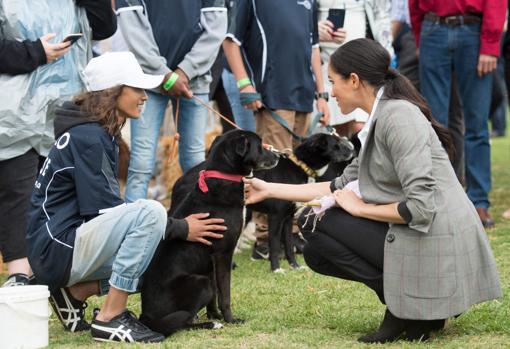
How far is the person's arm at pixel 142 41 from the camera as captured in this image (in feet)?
19.7

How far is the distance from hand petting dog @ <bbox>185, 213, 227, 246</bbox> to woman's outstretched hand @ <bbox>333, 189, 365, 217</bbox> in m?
0.65

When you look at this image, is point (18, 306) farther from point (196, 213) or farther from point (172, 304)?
point (196, 213)

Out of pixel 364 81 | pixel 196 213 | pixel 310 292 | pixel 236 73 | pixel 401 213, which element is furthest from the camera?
pixel 236 73

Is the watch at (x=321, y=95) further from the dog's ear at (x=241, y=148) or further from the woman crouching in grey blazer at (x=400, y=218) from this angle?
the woman crouching in grey blazer at (x=400, y=218)

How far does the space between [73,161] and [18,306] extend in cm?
71

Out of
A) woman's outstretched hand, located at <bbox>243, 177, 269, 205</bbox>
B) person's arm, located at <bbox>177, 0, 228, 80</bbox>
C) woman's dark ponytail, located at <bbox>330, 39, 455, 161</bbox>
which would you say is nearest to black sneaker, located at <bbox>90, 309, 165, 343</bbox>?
woman's outstretched hand, located at <bbox>243, 177, 269, 205</bbox>

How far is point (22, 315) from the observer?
162 inches

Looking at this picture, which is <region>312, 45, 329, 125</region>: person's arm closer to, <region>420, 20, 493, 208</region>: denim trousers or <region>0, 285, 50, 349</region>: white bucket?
<region>420, 20, 493, 208</region>: denim trousers

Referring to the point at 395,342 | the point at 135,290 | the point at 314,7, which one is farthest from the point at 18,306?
the point at 314,7

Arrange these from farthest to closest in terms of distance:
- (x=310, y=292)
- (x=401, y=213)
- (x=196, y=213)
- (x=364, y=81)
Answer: (x=310, y=292) < (x=196, y=213) < (x=364, y=81) < (x=401, y=213)

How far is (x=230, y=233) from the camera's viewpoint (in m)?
4.76

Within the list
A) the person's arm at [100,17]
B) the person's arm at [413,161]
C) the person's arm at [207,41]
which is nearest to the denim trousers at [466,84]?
the person's arm at [207,41]

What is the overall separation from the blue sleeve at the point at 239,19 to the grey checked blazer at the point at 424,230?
281cm

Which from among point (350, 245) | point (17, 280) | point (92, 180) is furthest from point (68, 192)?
point (350, 245)
